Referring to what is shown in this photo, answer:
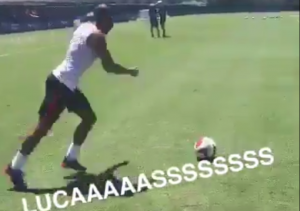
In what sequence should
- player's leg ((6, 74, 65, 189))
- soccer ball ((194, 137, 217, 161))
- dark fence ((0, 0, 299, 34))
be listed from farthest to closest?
soccer ball ((194, 137, 217, 161))
player's leg ((6, 74, 65, 189))
dark fence ((0, 0, 299, 34))

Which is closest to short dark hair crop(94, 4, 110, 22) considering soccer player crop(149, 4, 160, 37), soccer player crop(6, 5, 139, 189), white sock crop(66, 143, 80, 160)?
soccer player crop(6, 5, 139, 189)

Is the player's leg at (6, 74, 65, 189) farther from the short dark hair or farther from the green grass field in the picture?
the short dark hair

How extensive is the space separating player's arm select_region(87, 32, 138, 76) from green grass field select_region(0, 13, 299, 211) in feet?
0.12

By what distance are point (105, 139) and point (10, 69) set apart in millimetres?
630

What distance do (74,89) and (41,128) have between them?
0.27 meters

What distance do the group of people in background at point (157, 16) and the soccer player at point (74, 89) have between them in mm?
224

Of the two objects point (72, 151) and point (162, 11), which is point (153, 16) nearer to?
point (162, 11)

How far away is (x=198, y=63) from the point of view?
315cm

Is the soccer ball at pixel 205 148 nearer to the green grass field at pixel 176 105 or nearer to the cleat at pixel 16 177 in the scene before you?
the green grass field at pixel 176 105

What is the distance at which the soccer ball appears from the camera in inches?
122

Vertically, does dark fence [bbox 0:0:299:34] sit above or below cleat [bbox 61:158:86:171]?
above

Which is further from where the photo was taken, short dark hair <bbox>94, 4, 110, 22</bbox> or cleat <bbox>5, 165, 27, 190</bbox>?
cleat <bbox>5, 165, 27, 190</bbox>

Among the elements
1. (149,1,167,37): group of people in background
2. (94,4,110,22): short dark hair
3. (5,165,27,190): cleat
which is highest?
(94,4,110,22): short dark hair

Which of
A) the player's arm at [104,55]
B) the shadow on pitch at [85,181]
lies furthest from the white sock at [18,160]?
the player's arm at [104,55]
